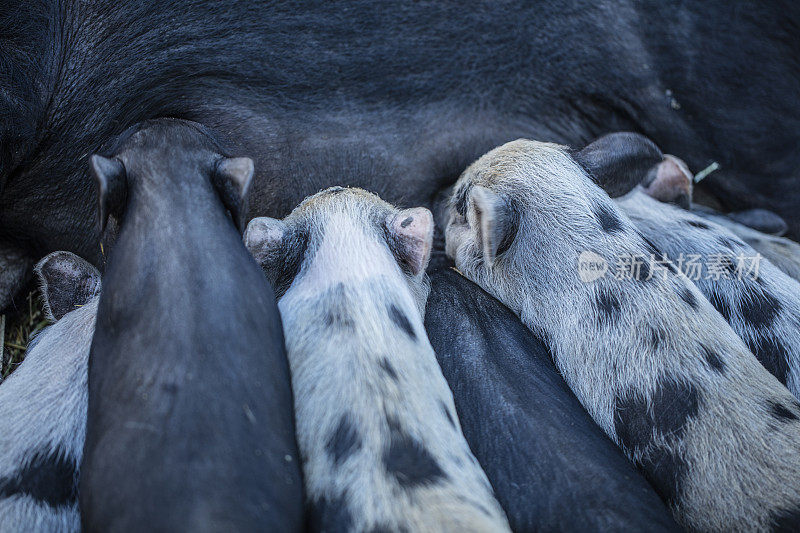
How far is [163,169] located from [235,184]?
0.48 feet

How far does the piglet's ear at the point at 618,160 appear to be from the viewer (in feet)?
6.32

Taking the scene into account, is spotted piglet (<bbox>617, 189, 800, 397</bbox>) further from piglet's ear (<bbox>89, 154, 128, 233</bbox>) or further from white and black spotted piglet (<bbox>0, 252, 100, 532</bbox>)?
white and black spotted piglet (<bbox>0, 252, 100, 532</bbox>)

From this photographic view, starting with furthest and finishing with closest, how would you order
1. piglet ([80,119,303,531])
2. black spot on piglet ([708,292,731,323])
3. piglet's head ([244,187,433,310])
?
1. black spot on piglet ([708,292,731,323])
2. piglet's head ([244,187,433,310])
3. piglet ([80,119,303,531])

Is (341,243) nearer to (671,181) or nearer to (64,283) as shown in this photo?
(64,283)

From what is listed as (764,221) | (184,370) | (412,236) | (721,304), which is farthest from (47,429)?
(764,221)

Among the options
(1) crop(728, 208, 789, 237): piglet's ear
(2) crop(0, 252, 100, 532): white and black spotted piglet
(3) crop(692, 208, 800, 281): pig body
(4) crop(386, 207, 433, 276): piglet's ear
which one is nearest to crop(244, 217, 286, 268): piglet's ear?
(4) crop(386, 207, 433, 276): piglet's ear

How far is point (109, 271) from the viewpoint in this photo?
1370mm

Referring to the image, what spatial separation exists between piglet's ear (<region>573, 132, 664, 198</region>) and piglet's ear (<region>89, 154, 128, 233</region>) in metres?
1.16

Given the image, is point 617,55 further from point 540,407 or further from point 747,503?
point 747,503

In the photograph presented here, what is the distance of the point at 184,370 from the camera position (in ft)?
3.98

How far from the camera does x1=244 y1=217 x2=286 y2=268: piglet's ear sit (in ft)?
5.37

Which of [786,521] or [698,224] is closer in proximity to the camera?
[786,521]

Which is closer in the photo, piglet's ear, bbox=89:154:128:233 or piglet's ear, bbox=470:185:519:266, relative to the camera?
piglet's ear, bbox=89:154:128:233

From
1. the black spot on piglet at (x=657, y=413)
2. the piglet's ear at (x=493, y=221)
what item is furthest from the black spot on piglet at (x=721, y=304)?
the piglet's ear at (x=493, y=221)
